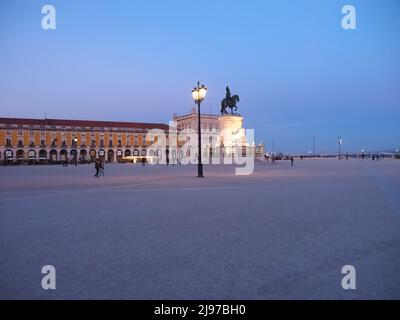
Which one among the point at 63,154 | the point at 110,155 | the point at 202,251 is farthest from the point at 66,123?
the point at 202,251

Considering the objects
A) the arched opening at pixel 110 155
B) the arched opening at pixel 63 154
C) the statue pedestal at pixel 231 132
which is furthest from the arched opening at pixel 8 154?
the statue pedestal at pixel 231 132

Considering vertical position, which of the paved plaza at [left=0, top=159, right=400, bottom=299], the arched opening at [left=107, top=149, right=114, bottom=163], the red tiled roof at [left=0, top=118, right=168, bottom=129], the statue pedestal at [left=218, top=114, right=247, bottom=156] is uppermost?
the red tiled roof at [left=0, top=118, right=168, bottom=129]

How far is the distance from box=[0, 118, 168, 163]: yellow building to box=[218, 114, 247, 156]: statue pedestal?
124ft

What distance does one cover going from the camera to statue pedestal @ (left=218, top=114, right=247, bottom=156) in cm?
4159

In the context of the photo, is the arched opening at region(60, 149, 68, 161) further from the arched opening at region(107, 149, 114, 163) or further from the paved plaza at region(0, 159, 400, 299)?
the paved plaza at region(0, 159, 400, 299)

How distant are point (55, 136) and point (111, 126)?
557 inches

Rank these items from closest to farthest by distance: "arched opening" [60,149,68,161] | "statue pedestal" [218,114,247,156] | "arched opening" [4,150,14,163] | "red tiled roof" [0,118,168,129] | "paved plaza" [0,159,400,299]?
1. "paved plaza" [0,159,400,299]
2. "statue pedestal" [218,114,247,156]
3. "arched opening" [4,150,14,163]
4. "red tiled roof" [0,118,168,129]
5. "arched opening" [60,149,68,161]

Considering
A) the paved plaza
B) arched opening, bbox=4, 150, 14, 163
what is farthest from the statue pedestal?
arched opening, bbox=4, 150, 14, 163

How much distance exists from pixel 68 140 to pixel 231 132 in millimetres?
52820

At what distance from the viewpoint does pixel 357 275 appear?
3789 millimetres

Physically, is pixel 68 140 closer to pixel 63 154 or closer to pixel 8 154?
pixel 63 154

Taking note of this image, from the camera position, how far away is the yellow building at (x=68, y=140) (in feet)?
245
